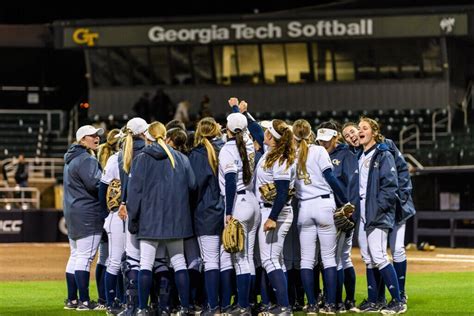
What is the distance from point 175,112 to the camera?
1553 inches

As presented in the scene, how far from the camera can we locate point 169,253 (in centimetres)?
1235

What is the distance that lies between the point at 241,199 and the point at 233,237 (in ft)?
1.54

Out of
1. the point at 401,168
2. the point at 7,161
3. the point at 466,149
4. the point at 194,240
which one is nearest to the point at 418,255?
the point at 466,149

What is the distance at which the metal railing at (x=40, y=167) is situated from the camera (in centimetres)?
3504

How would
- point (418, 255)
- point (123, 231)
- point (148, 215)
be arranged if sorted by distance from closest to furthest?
point (148, 215) → point (123, 231) → point (418, 255)

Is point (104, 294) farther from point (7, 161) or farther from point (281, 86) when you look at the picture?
point (281, 86)

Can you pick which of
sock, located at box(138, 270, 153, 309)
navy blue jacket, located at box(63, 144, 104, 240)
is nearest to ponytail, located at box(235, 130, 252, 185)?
sock, located at box(138, 270, 153, 309)

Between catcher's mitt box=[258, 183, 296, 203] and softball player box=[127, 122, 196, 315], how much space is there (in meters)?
0.86

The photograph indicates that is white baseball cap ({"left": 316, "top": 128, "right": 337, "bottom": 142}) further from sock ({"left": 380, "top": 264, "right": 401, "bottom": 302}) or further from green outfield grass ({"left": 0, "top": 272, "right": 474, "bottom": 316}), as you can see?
green outfield grass ({"left": 0, "top": 272, "right": 474, "bottom": 316})

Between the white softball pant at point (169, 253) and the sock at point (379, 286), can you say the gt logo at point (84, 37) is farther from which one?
the white softball pant at point (169, 253)

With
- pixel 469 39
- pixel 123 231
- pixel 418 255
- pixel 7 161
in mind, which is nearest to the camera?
pixel 123 231

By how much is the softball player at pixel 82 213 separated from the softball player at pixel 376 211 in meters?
3.11

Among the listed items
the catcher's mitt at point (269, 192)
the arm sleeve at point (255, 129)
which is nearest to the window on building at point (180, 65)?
the arm sleeve at point (255, 129)

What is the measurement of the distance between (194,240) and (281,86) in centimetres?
2816
